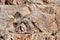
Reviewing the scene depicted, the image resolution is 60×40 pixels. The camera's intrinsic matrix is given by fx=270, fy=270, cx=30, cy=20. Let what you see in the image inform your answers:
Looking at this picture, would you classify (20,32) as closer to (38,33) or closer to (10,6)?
(38,33)

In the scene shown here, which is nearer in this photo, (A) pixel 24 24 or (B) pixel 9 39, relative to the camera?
(B) pixel 9 39

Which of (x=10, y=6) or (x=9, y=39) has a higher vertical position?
(x=10, y=6)

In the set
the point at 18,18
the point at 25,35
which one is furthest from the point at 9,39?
the point at 18,18

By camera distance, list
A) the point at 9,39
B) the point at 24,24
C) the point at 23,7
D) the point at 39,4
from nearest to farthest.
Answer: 1. the point at 9,39
2. the point at 24,24
3. the point at 23,7
4. the point at 39,4

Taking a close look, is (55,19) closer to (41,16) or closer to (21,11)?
(41,16)

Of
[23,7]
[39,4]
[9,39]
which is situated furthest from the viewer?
[39,4]

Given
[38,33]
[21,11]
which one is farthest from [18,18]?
[38,33]
